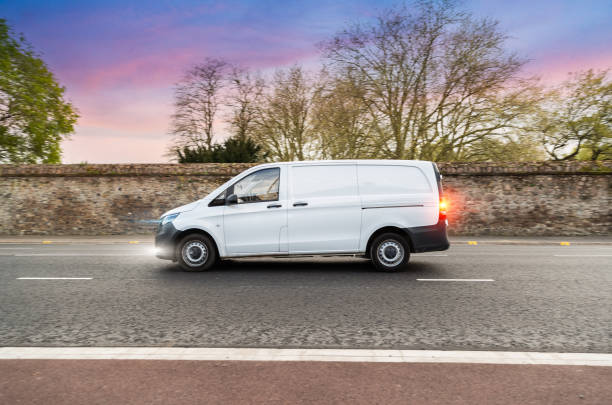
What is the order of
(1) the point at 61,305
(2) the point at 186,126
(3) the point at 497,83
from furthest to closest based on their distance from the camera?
(2) the point at 186,126, (3) the point at 497,83, (1) the point at 61,305

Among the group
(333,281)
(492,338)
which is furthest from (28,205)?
(492,338)

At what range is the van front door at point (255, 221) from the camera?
758 centimetres

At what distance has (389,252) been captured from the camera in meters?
7.61

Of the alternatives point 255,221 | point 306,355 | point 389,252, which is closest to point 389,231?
point 389,252

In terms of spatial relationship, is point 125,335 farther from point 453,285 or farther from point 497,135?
point 497,135

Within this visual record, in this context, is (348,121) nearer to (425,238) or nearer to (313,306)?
(425,238)

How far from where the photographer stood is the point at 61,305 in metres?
5.29

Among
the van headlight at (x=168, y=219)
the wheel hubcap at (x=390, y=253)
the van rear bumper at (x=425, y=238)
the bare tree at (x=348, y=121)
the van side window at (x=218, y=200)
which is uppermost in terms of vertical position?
the bare tree at (x=348, y=121)

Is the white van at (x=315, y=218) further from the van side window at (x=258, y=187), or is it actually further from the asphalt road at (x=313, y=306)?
the asphalt road at (x=313, y=306)

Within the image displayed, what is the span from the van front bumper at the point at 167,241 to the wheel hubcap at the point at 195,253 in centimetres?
22

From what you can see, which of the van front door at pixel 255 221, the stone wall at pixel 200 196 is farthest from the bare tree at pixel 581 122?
the van front door at pixel 255 221

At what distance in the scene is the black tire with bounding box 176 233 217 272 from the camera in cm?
771

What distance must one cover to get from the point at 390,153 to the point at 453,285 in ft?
60.1

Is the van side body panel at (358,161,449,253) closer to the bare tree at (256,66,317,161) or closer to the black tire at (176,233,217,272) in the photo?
the black tire at (176,233,217,272)
